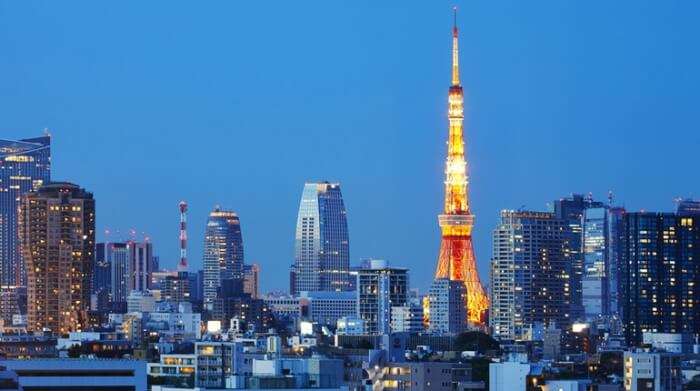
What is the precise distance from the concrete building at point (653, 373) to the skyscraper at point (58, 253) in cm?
7345

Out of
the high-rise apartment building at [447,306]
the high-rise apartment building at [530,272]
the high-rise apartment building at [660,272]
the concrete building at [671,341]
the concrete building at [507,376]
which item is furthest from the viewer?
the high-rise apartment building at [530,272]

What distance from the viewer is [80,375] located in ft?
214

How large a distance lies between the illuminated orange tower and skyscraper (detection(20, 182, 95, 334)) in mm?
19949

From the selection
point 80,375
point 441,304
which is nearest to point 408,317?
point 441,304

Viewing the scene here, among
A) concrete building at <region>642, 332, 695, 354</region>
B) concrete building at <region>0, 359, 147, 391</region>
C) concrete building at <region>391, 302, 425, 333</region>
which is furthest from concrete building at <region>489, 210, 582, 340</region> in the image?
concrete building at <region>0, 359, 147, 391</region>

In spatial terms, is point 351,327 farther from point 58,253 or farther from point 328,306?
point 328,306

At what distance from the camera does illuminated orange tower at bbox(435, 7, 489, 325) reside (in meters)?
155

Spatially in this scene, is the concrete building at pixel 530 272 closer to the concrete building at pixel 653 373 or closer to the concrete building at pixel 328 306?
the concrete building at pixel 328 306

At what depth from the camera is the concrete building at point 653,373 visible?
269 feet

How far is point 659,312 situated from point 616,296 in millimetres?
23000

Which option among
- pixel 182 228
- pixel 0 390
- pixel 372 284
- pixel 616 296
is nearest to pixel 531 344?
pixel 372 284

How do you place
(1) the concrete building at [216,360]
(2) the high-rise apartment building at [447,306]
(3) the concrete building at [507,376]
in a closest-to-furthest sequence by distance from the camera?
(1) the concrete building at [216,360] < (3) the concrete building at [507,376] < (2) the high-rise apartment building at [447,306]

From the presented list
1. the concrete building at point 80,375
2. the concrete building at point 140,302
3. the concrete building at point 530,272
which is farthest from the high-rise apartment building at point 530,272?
the concrete building at point 80,375

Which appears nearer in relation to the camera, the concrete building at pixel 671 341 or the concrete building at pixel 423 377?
the concrete building at pixel 423 377
